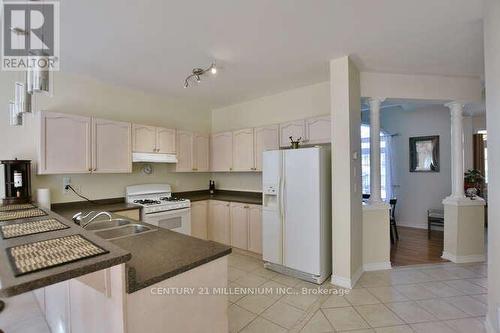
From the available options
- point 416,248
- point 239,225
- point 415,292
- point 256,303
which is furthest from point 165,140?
point 416,248

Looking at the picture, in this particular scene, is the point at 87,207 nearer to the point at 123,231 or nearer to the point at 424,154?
the point at 123,231

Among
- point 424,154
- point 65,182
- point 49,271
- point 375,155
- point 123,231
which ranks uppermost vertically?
point 424,154

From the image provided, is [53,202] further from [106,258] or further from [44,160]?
[106,258]

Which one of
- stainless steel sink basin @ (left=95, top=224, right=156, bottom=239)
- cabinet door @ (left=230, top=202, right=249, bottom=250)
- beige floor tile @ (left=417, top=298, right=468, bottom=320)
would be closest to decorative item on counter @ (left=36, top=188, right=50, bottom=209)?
stainless steel sink basin @ (left=95, top=224, right=156, bottom=239)

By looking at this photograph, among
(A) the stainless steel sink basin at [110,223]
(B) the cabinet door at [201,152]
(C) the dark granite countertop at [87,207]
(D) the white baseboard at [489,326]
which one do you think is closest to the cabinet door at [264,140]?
(B) the cabinet door at [201,152]

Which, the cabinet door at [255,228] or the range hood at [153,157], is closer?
the range hood at [153,157]

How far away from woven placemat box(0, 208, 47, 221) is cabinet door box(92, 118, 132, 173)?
1.01 m

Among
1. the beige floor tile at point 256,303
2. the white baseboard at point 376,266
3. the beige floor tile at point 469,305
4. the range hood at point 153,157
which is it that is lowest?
the beige floor tile at point 256,303

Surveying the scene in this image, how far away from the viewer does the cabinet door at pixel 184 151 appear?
4.11 metres

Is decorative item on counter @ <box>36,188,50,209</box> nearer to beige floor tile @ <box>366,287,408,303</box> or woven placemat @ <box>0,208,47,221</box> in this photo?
woven placemat @ <box>0,208,47,221</box>

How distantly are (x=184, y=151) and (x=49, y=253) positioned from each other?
3189 mm

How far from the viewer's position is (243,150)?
13.7 feet

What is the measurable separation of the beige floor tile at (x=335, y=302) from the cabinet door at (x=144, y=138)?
3.03 meters

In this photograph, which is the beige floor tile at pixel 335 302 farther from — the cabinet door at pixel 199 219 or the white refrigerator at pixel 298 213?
the cabinet door at pixel 199 219
